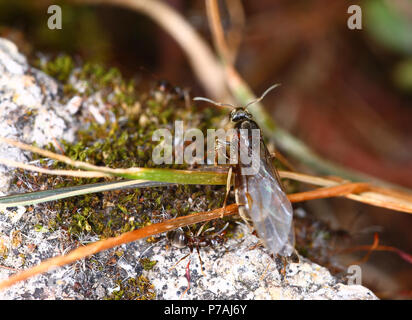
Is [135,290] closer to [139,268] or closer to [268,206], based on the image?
[139,268]

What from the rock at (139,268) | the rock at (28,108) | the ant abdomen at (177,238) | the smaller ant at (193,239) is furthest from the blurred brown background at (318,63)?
the ant abdomen at (177,238)

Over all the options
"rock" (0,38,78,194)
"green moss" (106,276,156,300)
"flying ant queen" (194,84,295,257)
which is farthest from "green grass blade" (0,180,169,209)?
"flying ant queen" (194,84,295,257)

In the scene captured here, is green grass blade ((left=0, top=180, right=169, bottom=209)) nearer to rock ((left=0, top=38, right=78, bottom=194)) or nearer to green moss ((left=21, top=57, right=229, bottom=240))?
green moss ((left=21, top=57, right=229, bottom=240))

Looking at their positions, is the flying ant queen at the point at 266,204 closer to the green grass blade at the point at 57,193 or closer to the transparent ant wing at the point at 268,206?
the transparent ant wing at the point at 268,206

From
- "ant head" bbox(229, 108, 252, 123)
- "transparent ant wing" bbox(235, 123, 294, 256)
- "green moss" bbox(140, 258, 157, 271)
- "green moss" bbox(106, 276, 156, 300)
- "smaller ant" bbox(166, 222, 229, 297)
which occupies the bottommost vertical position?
"green moss" bbox(106, 276, 156, 300)
